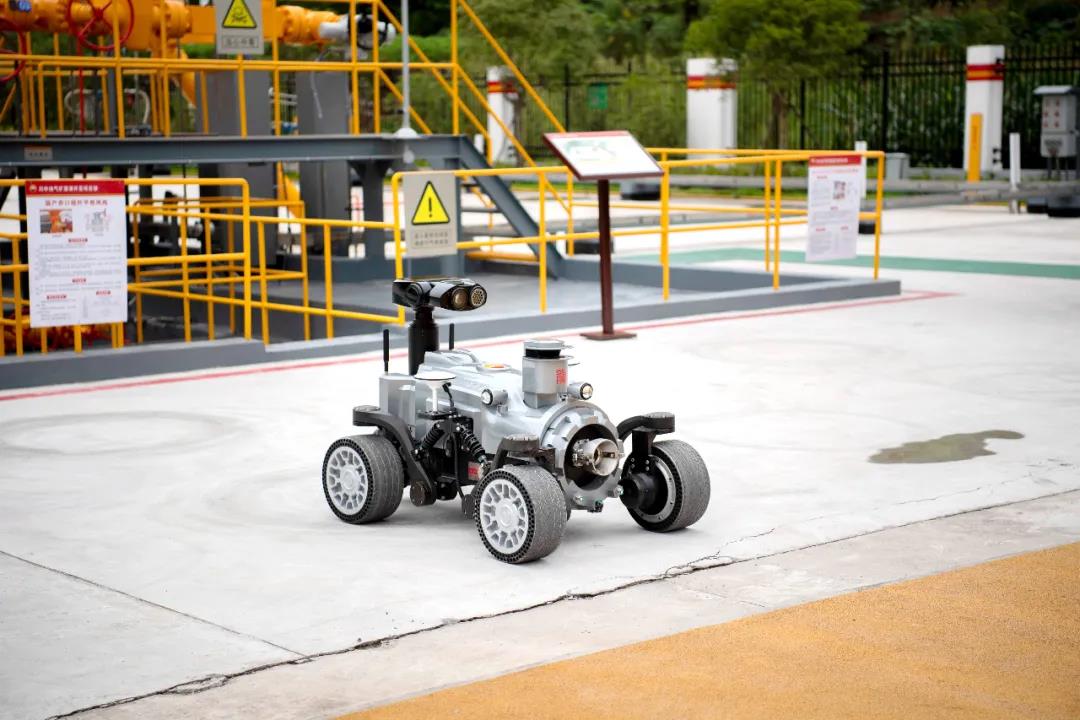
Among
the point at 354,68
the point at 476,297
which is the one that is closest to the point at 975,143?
the point at 354,68

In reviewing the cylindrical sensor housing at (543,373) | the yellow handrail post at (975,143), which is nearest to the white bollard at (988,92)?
the yellow handrail post at (975,143)

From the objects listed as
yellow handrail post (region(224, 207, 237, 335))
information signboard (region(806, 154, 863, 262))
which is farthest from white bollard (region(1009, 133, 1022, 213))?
yellow handrail post (region(224, 207, 237, 335))

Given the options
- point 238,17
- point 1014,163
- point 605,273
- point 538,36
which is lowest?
point 605,273

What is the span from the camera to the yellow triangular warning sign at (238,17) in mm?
16891

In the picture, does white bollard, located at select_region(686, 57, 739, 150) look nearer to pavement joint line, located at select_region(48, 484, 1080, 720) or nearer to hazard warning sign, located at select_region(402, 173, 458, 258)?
hazard warning sign, located at select_region(402, 173, 458, 258)

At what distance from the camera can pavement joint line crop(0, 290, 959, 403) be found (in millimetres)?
11523

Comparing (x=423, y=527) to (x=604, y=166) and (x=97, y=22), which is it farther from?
(x=97, y=22)

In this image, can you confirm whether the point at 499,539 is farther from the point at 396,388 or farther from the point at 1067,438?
the point at 1067,438

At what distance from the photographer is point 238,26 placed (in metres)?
16.9

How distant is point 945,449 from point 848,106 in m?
35.0

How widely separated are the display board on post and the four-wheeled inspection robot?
595 cm

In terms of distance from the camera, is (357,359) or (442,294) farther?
(357,359)

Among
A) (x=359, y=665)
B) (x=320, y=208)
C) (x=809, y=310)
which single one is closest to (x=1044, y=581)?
(x=359, y=665)

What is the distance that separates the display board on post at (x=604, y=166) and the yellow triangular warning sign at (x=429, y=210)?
1154 millimetres
